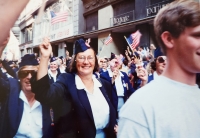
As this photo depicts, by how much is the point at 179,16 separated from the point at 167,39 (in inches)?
1.8

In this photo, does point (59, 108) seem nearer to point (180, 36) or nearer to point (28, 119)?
point (28, 119)

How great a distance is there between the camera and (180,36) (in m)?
0.48

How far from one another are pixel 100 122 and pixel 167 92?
1.76 feet

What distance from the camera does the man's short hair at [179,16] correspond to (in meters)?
0.47

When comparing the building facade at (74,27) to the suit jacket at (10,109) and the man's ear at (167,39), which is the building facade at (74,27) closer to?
the suit jacket at (10,109)

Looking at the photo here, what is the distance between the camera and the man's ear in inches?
19.5

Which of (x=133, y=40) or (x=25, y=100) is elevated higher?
(x=133, y=40)

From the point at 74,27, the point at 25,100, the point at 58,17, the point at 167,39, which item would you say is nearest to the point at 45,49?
the point at 25,100

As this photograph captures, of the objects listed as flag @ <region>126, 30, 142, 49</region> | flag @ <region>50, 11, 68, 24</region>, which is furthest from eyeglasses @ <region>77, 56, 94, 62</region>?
flag @ <region>126, 30, 142, 49</region>

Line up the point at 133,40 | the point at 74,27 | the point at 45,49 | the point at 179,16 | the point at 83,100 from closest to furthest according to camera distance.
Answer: the point at 179,16
the point at 45,49
the point at 83,100
the point at 74,27
the point at 133,40

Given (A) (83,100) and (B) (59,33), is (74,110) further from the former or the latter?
(B) (59,33)

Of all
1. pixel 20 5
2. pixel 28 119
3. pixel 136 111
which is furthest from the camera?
pixel 28 119

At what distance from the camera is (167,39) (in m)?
0.50

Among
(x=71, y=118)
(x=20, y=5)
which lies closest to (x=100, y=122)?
(x=71, y=118)
